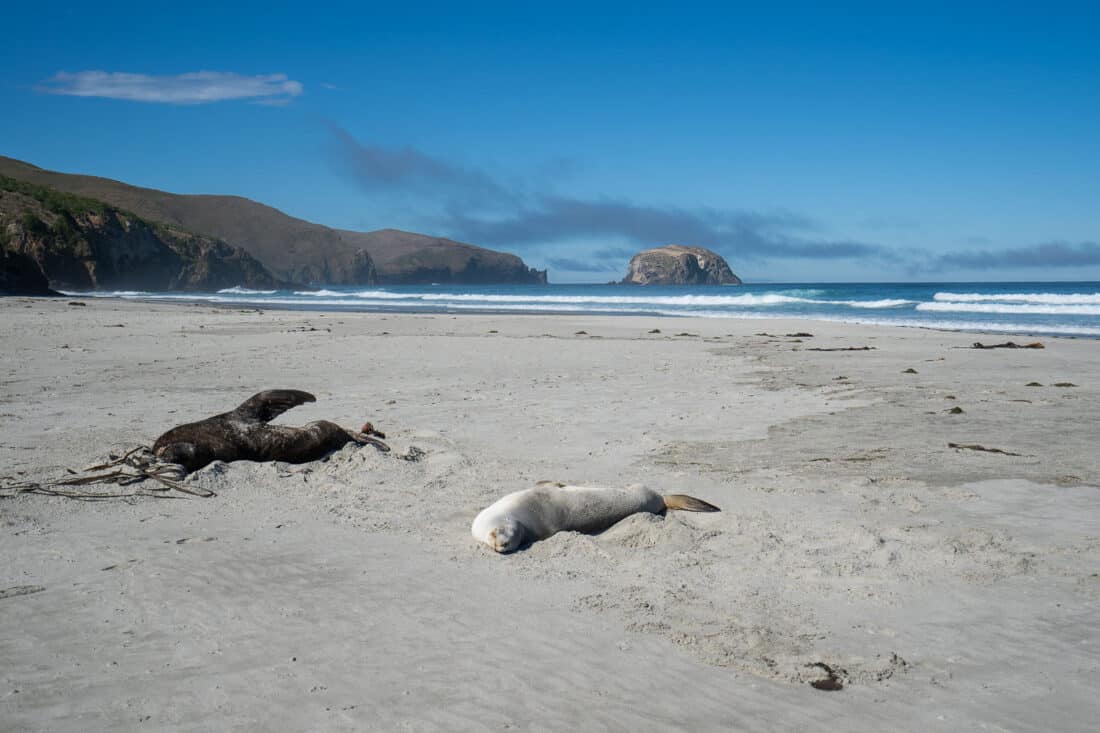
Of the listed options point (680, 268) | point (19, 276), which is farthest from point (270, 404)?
point (680, 268)

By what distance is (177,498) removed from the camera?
5.88 metres

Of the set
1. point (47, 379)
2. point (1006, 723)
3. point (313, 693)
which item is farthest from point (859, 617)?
point (47, 379)

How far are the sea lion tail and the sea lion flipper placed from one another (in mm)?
3341

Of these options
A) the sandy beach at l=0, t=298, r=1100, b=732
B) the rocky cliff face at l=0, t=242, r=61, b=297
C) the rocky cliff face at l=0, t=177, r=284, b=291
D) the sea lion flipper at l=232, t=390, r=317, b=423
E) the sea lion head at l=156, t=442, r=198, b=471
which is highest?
the rocky cliff face at l=0, t=177, r=284, b=291

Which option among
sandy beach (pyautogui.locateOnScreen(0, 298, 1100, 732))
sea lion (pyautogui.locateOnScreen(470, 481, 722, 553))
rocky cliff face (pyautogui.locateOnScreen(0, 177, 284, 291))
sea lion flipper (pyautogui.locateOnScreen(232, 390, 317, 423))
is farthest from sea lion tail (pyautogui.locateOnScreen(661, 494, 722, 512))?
rocky cliff face (pyautogui.locateOnScreen(0, 177, 284, 291))

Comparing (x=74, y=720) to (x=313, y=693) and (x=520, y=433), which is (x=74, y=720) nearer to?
(x=313, y=693)

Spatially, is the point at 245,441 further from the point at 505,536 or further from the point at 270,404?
the point at 505,536

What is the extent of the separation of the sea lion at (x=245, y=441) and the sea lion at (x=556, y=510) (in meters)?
2.18

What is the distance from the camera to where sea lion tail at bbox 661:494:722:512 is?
5.68 m

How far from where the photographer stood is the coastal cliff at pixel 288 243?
11375 cm

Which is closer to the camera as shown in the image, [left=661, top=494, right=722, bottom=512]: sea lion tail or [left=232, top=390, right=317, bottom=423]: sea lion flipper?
[left=661, top=494, right=722, bottom=512]: sea lion tail

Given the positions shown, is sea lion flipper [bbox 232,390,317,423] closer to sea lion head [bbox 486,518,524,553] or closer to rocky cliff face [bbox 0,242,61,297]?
sea lion head [bbox 486,518,524,553]

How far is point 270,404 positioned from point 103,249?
65825 mm

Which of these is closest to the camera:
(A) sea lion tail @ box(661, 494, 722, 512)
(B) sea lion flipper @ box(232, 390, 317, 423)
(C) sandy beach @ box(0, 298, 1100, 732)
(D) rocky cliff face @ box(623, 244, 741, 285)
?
(C) sandy beach @ box(0, 298, 1100, 732)
